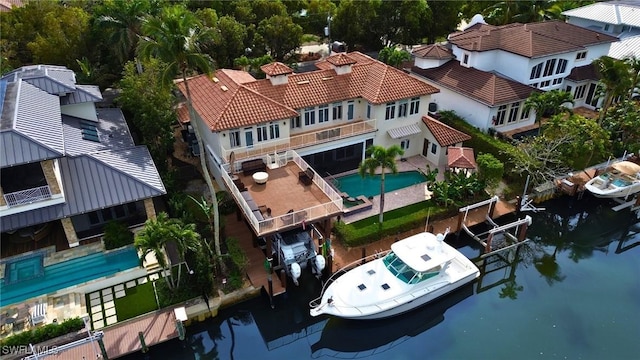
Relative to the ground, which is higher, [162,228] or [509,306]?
[162,228]

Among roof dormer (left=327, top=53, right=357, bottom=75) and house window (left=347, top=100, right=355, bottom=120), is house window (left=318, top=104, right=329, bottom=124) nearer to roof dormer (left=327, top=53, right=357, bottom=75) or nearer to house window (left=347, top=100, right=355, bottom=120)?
house window (left=347, top=100, right=355, bottom=120)

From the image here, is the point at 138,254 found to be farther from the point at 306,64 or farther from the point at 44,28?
the point at 306,64

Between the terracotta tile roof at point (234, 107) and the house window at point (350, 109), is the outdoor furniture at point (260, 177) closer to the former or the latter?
the terracotta tile roof at point (234, 107)

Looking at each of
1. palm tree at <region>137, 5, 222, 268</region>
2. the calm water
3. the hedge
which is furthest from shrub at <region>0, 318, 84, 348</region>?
the hedge

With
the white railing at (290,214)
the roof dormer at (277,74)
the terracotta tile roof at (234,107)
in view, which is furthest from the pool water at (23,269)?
the roof dormer at (277,74)

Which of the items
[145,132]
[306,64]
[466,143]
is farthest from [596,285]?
[306,64]

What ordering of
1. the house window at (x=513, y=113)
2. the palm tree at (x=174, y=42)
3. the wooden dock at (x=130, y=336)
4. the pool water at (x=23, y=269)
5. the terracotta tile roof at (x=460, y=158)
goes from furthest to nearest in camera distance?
1. the house window at (x=513, y=113)
2. the terracotta tile roof at (x=460, y=158)
3. the pool water at (x=23, y=269)
4. the wooden dock at (x=130, y=336)
5. the palm tree at (x=174, y=42)

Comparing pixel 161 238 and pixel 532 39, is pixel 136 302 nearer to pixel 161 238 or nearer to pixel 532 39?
pixel 161 238
